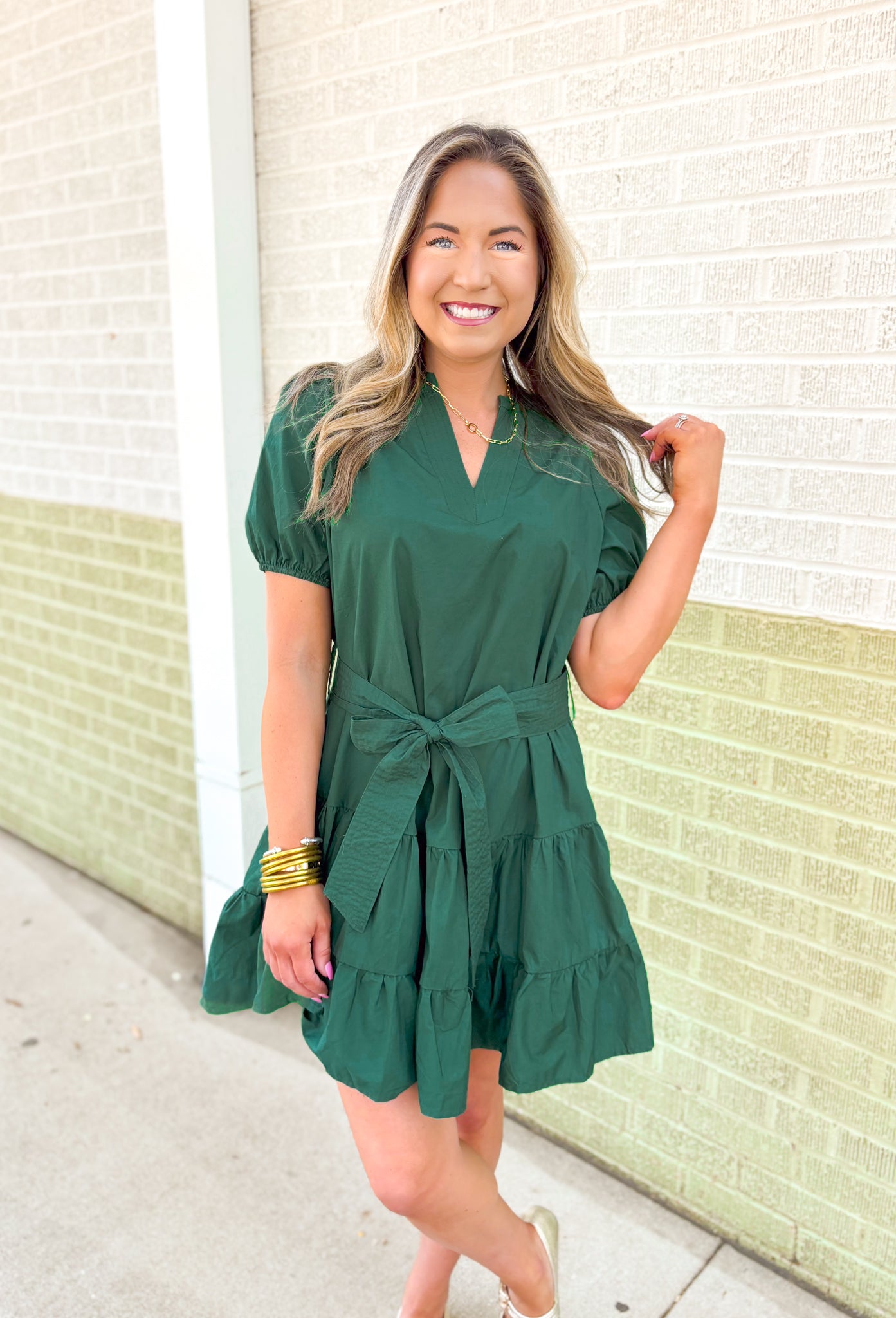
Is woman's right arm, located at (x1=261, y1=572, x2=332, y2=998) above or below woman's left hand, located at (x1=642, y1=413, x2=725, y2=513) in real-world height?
below

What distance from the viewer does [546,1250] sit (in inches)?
72.4

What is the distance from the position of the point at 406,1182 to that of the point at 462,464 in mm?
1033

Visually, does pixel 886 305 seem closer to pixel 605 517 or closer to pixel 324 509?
pixel 605 517

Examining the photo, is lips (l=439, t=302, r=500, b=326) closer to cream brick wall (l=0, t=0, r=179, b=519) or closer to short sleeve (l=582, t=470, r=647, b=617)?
short sleeve (l=582, t=470, r=647, b=617)

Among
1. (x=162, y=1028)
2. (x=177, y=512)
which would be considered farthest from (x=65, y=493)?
(x=162, y=1028)

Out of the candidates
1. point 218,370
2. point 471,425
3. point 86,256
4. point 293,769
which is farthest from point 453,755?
point 86,256

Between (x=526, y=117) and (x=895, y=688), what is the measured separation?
4.36 feet

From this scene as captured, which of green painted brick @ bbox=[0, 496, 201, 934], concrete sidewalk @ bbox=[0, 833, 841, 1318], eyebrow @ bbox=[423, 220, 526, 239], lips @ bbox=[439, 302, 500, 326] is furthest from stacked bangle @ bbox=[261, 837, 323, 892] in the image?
green painted brick @ bbox=[0, 496, 201, 934]

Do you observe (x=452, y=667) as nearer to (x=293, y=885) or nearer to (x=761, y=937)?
(x=293, y=885)

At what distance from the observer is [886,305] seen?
173cm

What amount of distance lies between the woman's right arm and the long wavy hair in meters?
0.16

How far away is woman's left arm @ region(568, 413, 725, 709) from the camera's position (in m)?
1.53

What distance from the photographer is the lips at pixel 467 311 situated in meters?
1.47

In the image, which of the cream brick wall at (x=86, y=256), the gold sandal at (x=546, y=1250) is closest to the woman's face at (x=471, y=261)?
the gold sandal at (x=546, y=1250)
